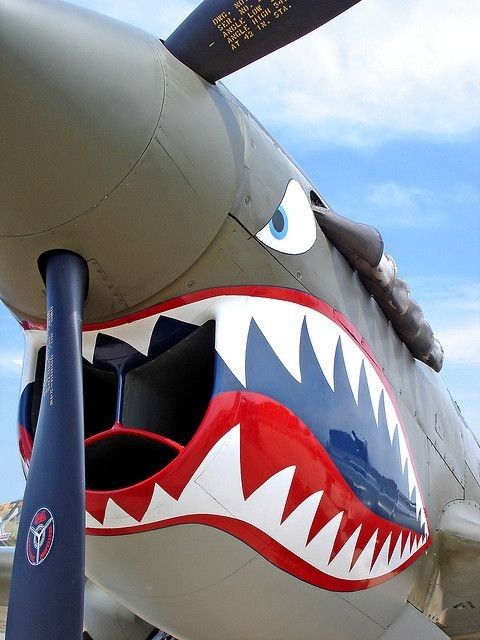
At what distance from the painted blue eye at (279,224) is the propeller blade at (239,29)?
2.47ft

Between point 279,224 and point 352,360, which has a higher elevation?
point 279,224

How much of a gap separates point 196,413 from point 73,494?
4.24 feet

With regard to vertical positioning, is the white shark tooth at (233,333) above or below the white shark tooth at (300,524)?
above

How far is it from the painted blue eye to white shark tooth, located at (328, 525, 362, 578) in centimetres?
162

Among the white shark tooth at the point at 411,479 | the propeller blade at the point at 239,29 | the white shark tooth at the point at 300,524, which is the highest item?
the propeller blade at the point at 239,29

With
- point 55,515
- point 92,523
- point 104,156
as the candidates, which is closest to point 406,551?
point 92,523

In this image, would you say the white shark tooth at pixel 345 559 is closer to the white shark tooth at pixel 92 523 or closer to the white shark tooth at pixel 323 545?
the white shark tooth at pixel 323 545

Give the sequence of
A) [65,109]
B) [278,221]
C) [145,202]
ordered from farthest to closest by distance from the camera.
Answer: [278,221] → [145,202] → [65,109]

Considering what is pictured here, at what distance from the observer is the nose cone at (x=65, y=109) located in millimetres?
2713

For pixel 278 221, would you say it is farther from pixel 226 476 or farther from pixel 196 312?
pixel 226 476

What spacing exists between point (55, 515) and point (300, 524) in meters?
1.36

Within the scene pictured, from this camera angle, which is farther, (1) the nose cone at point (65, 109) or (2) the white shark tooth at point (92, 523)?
(2) the white shark tooth at point (92, 523)

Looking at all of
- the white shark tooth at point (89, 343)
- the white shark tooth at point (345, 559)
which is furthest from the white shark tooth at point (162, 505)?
the white shark tooth at point (345, 559)

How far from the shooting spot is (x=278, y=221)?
3.75 meters
